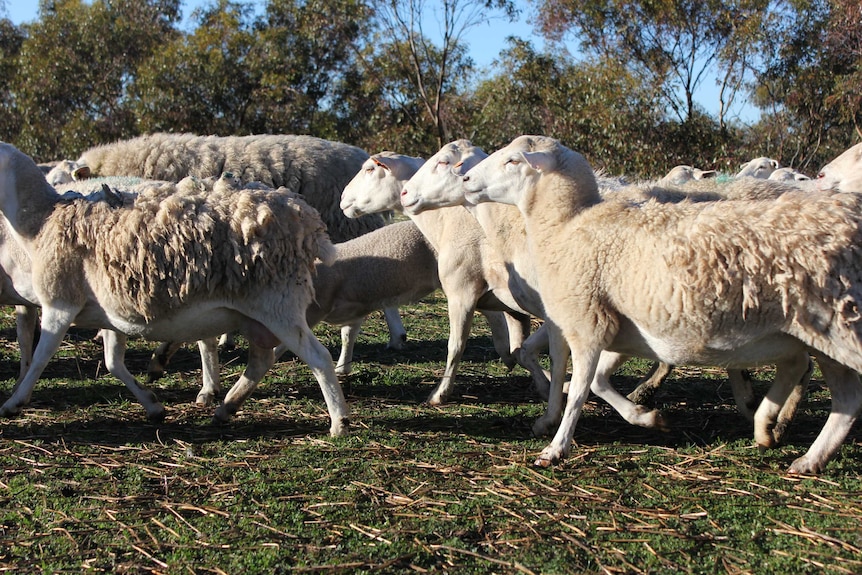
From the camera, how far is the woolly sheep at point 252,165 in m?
9.60

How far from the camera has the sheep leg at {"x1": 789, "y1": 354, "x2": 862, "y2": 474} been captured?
15.4 feet

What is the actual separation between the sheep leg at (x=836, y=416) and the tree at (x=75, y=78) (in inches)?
1226

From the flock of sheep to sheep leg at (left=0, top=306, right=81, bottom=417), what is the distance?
12 millimetres

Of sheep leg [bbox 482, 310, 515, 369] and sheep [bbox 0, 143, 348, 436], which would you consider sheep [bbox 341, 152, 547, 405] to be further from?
sheep [bbox 0, 143, 348, 436]

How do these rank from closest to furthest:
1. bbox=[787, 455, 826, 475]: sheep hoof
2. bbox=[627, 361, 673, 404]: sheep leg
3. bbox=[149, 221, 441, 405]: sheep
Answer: bbox=[787, 455, 826, 475]: sheep hoof → bbox=[627, 361, 673, 404]: sheep leg → bbox=[149, 221, 441, 405]: sheep

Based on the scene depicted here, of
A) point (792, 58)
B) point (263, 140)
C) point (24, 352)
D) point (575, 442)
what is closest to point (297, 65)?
point (792, 58)

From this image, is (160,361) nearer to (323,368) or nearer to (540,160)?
(323,368)

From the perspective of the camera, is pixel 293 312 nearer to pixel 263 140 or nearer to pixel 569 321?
pixel 569 321

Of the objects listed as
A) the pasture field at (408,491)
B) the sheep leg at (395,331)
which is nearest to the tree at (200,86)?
the sheep leg at (395,331)

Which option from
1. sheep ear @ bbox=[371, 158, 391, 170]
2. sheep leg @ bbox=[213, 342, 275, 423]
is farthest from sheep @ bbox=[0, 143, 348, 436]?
sheep ear @ bbox=[371, 158, 391, 170]

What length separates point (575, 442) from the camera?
17.6ft

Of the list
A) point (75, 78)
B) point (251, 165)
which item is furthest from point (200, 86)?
point (251, 165)

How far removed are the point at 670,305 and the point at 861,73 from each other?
2063 centimetres

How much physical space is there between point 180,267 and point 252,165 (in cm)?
436
